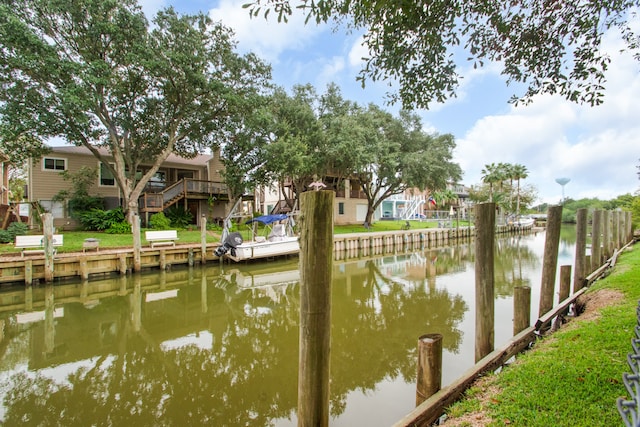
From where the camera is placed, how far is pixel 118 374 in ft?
18.9

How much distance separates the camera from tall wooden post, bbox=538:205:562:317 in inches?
251

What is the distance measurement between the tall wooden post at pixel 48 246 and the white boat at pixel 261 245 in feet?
20.7

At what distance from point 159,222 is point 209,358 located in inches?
663

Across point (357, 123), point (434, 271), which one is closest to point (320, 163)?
point (357, 123)

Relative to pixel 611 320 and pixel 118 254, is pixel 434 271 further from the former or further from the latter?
pixel 118 254

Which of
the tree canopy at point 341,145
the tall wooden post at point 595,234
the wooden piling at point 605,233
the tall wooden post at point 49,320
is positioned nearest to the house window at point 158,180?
the tree canopy at point 341,145

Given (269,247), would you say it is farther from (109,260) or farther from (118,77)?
(118,77)

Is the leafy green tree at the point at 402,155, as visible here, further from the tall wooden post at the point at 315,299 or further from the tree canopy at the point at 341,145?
the tall wooden post at the point at 315,299

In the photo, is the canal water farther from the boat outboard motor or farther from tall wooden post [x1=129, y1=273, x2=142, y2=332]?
the boat outboard motor

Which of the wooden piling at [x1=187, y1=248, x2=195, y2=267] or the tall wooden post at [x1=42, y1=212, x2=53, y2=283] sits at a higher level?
the tall wooden post at [x1=42, y1=212, x2=53, y2=283]

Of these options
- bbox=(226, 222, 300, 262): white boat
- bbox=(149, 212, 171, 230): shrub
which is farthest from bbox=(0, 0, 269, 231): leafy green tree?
bbox=(226, 222, 300, 262): white boat

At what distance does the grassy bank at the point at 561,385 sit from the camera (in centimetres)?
290

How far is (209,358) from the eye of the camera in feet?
20.9

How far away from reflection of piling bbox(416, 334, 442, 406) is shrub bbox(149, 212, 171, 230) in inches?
801
